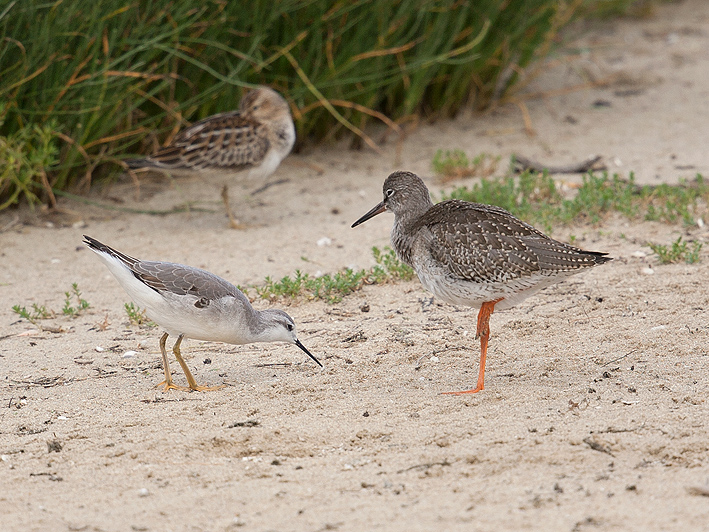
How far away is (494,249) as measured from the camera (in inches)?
197

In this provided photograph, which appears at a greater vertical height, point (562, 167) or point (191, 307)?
point (562, 167)

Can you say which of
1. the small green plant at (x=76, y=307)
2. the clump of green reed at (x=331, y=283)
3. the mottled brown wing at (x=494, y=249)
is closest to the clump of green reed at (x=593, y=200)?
the clump of green reed at (x=331, y=283)

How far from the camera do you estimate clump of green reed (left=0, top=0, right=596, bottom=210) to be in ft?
25.2

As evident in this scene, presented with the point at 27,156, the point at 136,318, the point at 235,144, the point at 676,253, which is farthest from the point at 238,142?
the point at 676,253

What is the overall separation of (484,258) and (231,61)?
5.09 metres

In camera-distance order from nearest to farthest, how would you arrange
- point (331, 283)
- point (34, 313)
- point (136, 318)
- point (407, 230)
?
point (407, 230) < point (136, 318) < point (331, 283) < point (34, 313)

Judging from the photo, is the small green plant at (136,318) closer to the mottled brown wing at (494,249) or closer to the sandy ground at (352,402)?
the sandy ground at (352,402)

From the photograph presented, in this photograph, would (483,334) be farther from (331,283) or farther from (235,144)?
(235,144)

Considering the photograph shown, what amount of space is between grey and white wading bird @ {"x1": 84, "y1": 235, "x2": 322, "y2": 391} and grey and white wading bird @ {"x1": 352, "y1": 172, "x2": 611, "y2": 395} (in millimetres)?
923

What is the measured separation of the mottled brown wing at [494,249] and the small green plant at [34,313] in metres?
2.90

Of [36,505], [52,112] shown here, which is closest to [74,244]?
[52,112]

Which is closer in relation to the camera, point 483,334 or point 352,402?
point 352,402

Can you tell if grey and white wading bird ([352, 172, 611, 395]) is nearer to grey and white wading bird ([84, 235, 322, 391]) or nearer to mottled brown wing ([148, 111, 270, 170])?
grey and white wading bird ([84, 235, 322, 391])

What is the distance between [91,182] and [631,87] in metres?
7.00
